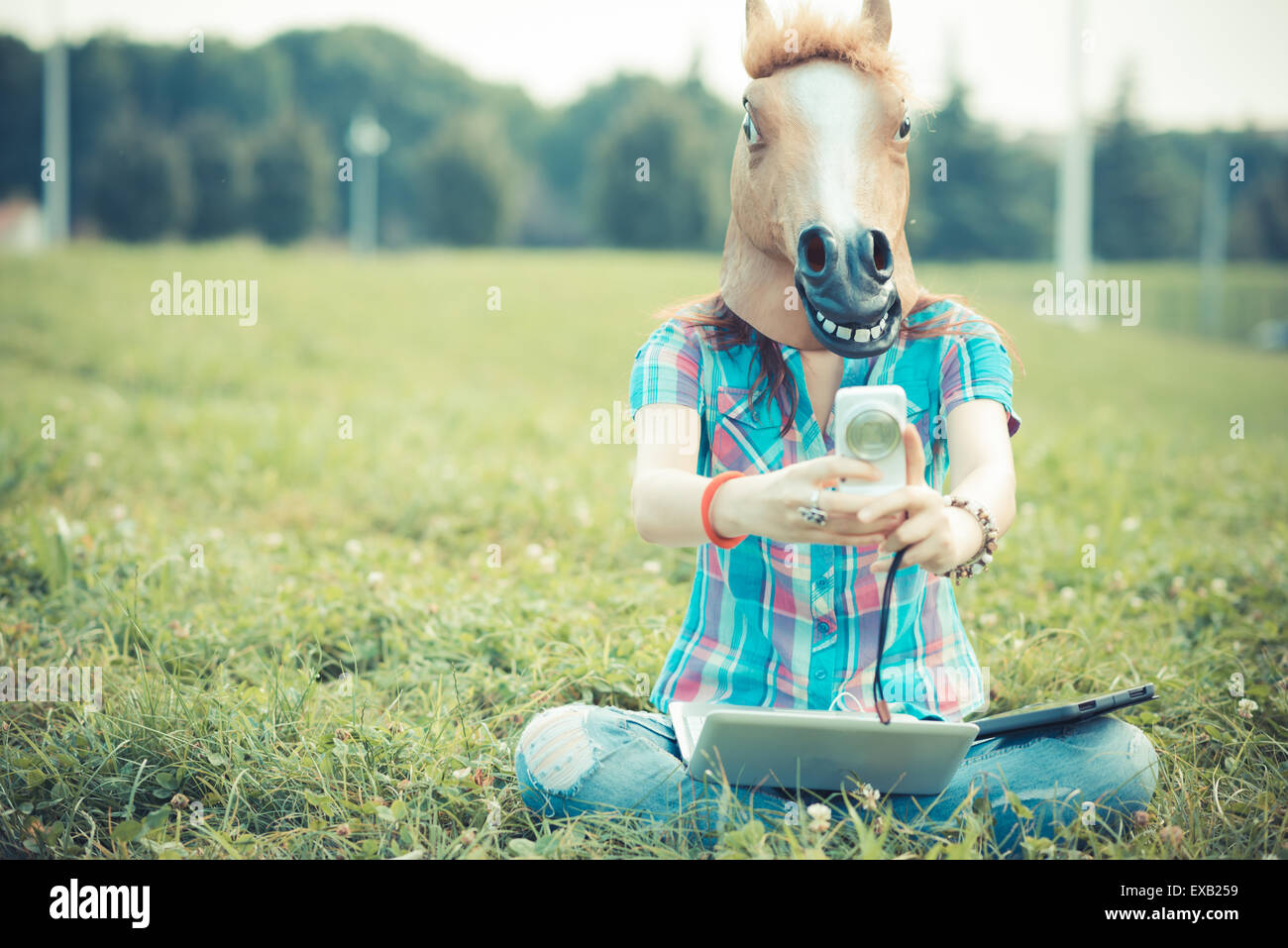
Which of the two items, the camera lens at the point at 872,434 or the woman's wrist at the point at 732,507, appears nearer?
the camera lens at the point at 872,434

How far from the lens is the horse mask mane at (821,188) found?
1.68 meters

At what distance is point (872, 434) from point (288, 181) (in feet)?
126

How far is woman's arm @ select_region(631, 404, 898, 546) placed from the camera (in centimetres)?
151

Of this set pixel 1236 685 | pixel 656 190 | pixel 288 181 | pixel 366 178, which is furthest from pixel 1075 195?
pixel 366 178

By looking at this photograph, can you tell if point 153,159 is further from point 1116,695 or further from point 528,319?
point 1116,695

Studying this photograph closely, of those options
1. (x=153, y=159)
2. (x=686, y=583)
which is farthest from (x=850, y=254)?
(x=153, y=159)

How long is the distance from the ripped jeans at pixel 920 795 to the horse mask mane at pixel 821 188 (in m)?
0.84

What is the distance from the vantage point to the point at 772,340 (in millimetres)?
1970

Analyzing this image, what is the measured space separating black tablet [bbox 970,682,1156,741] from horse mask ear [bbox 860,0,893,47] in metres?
1.28

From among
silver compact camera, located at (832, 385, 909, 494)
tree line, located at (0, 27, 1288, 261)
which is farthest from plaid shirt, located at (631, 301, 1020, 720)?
tree line, located at (0, 27, 1288, 261)

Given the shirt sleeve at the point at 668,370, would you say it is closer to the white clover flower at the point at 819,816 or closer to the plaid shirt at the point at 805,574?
the plaid shirt at the point at 805,574

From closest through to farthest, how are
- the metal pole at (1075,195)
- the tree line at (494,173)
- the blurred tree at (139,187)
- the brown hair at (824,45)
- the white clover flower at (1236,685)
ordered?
the brown hair at (824,45)
the white clover flower at (1236,685)
the metal pole at (1075,195)
the blurred tree at (139,187)
the tree line at (494,173)

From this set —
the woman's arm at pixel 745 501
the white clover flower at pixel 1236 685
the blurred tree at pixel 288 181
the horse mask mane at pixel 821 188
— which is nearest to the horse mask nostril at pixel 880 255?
the horse mask mane at pixel 821 188

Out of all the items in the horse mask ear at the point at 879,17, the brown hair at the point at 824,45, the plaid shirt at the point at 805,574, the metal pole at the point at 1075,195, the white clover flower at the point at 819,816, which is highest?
the metal pole at the point at 1075,195
